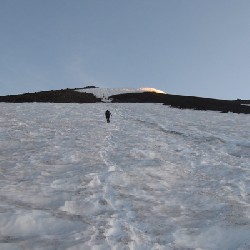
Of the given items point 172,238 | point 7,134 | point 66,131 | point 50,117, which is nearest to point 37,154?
point 7,134

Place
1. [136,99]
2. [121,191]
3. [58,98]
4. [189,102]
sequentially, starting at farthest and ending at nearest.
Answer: [136,99], [58,98], [189,102], [121,191]

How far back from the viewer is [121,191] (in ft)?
39.4

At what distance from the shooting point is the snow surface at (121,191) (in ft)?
28.9

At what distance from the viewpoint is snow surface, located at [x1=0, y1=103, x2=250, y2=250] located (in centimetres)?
882

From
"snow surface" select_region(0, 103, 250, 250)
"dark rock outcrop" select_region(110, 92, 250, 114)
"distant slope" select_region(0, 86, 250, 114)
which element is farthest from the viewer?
"distant slope" select_region(0, 86, 250, 114)

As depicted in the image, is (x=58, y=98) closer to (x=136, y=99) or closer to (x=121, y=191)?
(x=136, y=99)

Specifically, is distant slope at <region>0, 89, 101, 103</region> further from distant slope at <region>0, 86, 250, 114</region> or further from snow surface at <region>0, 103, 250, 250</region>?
snow surface at <region>0, 103, 250, 250</region>

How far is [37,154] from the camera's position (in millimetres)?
16453

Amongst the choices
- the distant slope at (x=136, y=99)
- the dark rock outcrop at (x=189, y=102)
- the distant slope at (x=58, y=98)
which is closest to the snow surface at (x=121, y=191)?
the dark rock outcrop at (x=189, y=102)

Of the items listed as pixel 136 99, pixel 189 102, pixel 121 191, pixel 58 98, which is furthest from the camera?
pixel 136 99

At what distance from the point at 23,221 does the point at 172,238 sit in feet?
11.0

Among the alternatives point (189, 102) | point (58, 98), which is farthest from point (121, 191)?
point (58, 98)

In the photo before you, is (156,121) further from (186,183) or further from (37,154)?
(186,183)

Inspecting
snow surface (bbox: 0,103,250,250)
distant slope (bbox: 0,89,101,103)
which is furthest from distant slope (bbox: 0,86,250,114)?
snow surface (bbox: 0,103,250,250)
